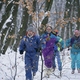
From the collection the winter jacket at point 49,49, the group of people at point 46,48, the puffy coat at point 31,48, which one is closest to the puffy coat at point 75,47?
the group of people at point 46,48

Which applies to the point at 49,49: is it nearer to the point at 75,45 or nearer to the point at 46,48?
the point at 46,48

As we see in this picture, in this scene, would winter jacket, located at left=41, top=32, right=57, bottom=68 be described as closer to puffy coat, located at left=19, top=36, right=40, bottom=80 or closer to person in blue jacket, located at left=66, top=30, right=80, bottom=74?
person in blue jacket, located at left=66, top=30, right=80, bottom=74

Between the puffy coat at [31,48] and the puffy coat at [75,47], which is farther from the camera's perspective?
the puffy coat at [75,47]

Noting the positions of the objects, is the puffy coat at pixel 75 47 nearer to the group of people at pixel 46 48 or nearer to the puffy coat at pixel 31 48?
the group of people at pixel 46 48

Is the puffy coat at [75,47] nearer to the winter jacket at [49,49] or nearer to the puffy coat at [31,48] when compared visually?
the winter jacket at [49,49]

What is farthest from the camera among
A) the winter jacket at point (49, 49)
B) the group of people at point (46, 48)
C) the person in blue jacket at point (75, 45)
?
the person in blue jacket at point (75, 45)

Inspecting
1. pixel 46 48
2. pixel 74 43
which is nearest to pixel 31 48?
pixel 46 48

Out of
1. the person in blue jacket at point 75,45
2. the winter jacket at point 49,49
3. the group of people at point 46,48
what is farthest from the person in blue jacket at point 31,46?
the person in blue jacket at point 75,45

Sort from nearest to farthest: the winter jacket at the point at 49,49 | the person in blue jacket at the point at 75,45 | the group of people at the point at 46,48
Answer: the group of people at the point at 46,48, the winter jacket at the point at 49,49, the person in blue jacket at the point at 75,45

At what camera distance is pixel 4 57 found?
42.3ft

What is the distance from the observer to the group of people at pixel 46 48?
26.3ft

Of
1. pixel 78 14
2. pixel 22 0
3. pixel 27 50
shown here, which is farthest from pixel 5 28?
pixel 22 0

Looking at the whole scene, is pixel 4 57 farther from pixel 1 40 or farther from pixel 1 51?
pixel 1 40

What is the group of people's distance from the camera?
26.3 ft
